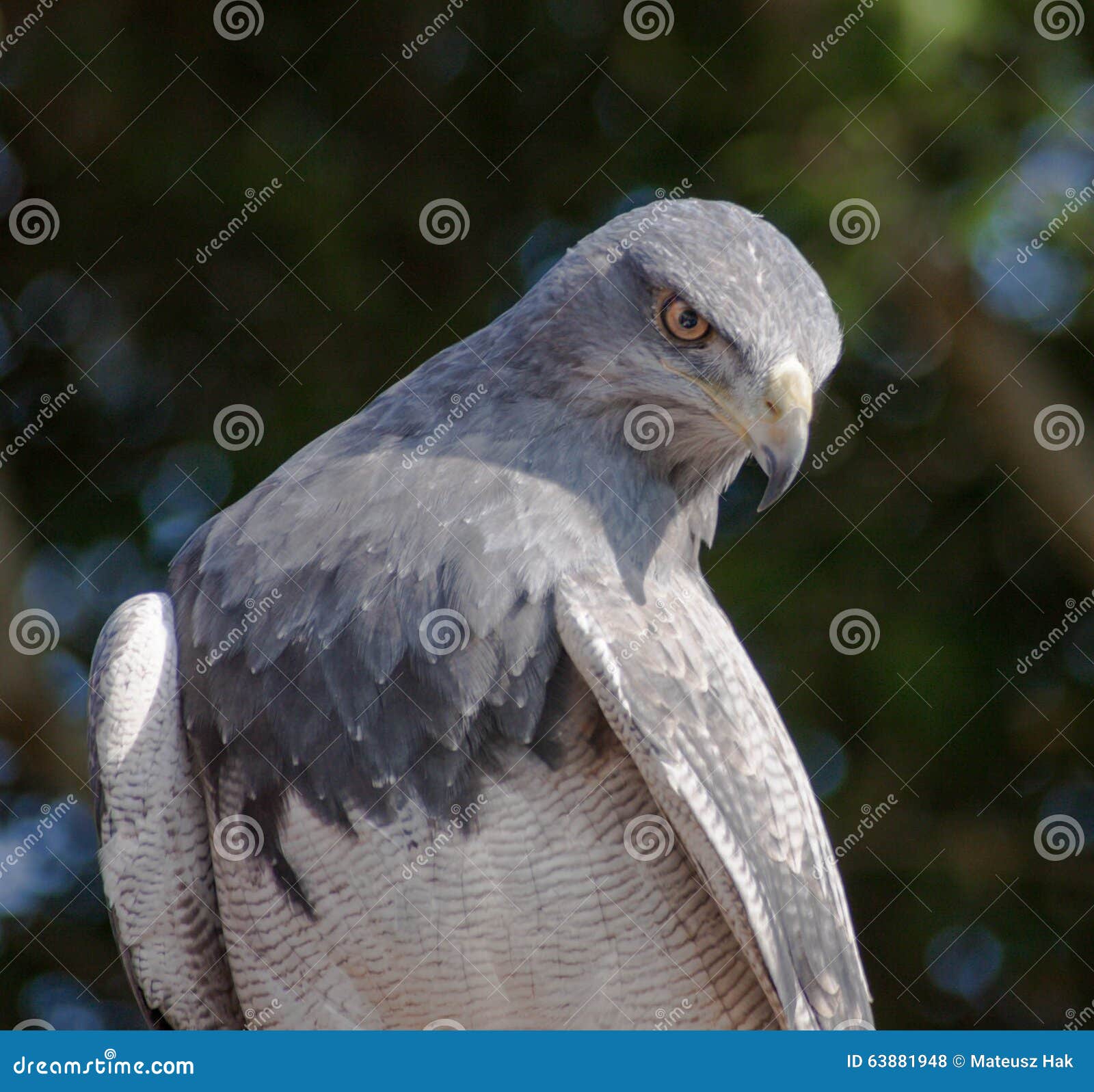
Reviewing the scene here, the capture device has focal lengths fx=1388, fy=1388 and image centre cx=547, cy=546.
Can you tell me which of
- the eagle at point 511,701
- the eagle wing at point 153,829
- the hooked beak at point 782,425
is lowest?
the eagle wing at point 153,829

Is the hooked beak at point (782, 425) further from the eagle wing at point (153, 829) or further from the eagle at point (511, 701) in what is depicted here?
the eagle wing at point (153, 829)

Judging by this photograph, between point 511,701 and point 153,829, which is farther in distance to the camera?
point 153,829

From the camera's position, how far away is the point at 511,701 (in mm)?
2836

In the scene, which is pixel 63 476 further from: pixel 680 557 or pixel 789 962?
pixel 789 962

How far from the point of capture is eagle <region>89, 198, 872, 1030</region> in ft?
9.34

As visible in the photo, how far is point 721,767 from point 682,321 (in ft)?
3.11

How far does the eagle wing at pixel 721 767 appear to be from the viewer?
2826 mm

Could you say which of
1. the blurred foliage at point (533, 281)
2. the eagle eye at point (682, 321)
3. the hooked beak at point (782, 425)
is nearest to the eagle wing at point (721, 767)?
the hooked beak at point (782, 425)

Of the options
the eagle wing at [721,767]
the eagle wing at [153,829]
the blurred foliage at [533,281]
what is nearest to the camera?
the eagle wing at [721,767]

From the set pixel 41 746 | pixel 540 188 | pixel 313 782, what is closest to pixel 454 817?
pixel 313 782

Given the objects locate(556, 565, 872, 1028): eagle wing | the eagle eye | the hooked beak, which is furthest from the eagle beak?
locate(556, 565, 872, 1028): eagle wing

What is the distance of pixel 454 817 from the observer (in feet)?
9.24

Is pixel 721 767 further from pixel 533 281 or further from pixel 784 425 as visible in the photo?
pixel 533 281

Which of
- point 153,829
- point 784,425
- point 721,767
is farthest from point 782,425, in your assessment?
point 153,829
